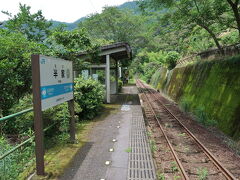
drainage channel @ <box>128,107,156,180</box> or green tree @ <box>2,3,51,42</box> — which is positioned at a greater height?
green tree @ <box>2,3,51,42</box>

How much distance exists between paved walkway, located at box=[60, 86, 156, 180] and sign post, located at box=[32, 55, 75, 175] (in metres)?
0.75

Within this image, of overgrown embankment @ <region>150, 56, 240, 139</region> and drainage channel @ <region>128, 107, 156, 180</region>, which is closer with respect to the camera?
drainage channel @ <region>128, 107, 156, 180</region>

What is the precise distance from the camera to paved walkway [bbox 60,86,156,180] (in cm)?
361

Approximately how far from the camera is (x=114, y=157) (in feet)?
14.3

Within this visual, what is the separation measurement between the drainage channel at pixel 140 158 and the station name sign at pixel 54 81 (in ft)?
6.62

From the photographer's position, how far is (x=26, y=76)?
5.71 m

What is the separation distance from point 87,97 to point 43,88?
15.4ft

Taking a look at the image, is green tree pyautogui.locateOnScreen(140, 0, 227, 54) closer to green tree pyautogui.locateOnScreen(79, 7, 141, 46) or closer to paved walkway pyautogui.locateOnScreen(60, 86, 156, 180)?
paved walkway pyautogui.locateOnScreen(60, 86, 156, 180)

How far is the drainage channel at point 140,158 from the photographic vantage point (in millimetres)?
3617

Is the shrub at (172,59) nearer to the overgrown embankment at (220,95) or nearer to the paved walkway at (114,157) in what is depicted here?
the overgrown embankment at (220,95)

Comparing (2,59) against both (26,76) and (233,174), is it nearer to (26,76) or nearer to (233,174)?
(26,76)

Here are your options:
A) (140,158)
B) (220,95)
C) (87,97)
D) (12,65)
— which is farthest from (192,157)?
(12,65)

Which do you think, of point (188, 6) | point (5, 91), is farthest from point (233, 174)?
point (188, 6)

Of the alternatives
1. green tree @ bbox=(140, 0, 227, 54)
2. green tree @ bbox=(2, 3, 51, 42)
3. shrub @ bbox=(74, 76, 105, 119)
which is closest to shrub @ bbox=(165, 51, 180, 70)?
green tree @ bbox=(140, 0, 227, 54)
